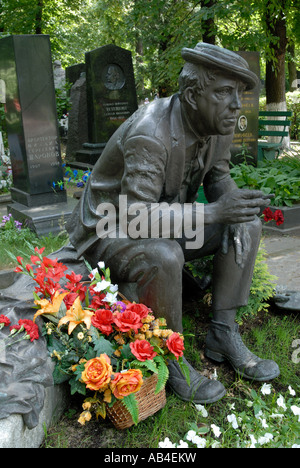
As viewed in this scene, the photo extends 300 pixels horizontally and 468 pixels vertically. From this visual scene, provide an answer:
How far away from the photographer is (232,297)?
2785 mm

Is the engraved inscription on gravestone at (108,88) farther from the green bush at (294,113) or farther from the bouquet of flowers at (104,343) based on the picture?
the green bush at (294,113)

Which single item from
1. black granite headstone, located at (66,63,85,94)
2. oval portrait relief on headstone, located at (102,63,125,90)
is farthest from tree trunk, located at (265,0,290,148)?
black granite headstone, located at (66,63,85,94)

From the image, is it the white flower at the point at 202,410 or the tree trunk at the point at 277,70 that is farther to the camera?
the tree trunk at the point at 277,70

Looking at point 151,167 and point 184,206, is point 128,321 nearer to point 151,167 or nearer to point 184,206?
point 184,206

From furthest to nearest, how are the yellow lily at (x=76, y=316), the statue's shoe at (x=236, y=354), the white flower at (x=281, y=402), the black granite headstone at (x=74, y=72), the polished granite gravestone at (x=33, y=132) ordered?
1. the black granite headstone at (x=74, y=72)
2. the polished granite gravestone at (x=33, y=132)
3. the statue's shoe at (x=236, y=354)
4. the white flower at (x=281, y=402)
5. the yellow lily at (x=76, y=316)

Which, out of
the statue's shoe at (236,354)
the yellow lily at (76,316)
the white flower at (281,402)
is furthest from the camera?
the statue's shoe at (236,354)

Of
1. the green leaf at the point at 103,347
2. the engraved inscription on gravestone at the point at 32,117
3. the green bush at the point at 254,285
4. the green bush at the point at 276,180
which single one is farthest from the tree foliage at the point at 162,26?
the green leaf at the point at 103,347

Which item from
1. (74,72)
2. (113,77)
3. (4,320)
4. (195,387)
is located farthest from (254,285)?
(74,72)

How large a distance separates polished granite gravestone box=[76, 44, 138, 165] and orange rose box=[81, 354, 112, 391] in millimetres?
8297

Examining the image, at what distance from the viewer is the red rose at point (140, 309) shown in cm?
229

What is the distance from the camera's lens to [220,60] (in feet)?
7.54

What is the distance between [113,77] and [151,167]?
A: 7969mm

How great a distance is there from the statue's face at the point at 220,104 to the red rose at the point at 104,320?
108 centimetres
